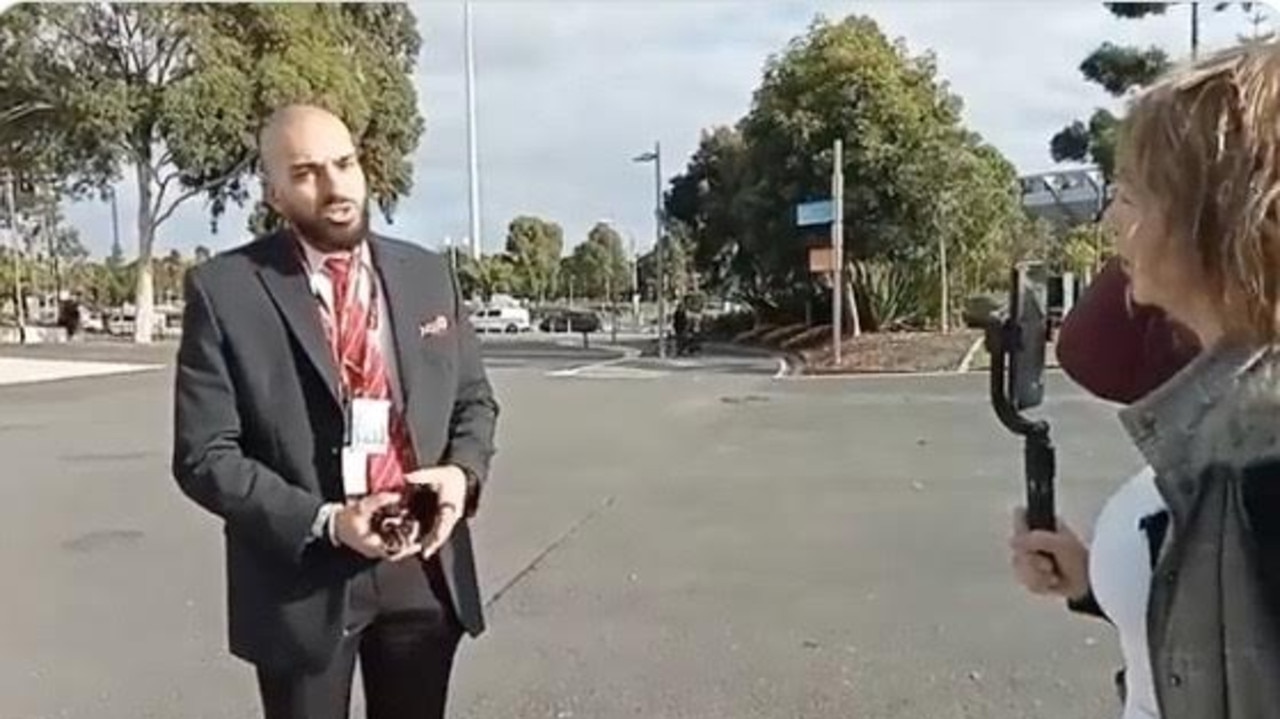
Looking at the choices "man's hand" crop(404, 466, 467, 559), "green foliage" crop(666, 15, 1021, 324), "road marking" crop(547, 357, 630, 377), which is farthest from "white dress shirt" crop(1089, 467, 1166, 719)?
"green foliage" crop(666, 15, 1021, 324)

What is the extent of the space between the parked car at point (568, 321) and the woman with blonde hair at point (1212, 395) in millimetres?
48608

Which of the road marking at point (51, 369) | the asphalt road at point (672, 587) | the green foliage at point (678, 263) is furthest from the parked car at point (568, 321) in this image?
the asphalt road at point (672, 587)

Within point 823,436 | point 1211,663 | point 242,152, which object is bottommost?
point 823,436

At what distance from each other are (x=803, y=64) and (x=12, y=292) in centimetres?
4126

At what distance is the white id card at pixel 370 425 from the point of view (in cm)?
238

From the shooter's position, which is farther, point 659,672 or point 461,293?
point 659,672

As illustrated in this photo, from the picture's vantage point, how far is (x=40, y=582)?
6.27 meters

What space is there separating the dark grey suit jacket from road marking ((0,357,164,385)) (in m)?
22.0

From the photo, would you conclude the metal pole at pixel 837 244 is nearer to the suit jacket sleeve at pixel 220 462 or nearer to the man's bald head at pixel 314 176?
the man's bald head at pixel 314 176

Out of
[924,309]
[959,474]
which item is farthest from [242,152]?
[959,474]

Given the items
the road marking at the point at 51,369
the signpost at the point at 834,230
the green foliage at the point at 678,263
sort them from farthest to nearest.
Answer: the green foliage at the point at 678,263
the signpost at the point at 834,230
the road marking at the point at 51,369

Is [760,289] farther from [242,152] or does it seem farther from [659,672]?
[659,672]

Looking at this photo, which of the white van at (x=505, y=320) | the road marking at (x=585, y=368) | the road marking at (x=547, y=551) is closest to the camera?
the road marking at (x=547, y=551)

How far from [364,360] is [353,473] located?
0.67 feet
